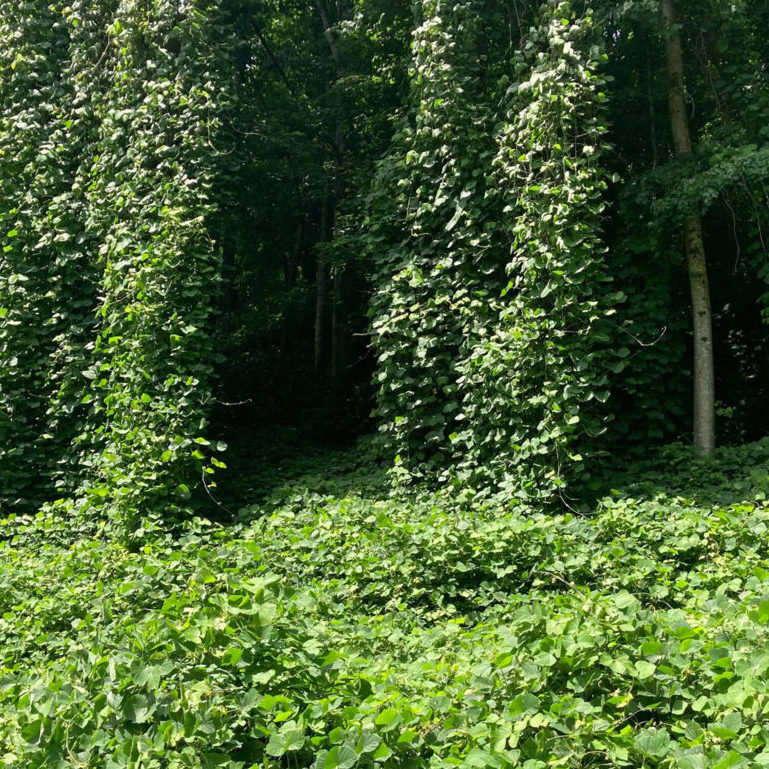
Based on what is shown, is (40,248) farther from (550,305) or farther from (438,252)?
(550,305)

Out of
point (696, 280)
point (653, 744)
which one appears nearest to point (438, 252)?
point (696, 280)

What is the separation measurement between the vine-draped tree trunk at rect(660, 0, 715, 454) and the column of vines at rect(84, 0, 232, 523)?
385 centimetres

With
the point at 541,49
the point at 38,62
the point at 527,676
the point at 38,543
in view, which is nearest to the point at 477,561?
the point at 527,676

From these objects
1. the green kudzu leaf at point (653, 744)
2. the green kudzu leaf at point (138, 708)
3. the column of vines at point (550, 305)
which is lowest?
the green kudzu leaf at point (653, 744)

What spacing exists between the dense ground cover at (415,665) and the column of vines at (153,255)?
1710 millimetres

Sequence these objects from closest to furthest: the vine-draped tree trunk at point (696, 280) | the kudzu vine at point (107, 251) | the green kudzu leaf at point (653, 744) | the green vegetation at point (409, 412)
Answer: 1. the green kudzu leaf at point (653, 744)
2. the green vegetation at point (409, 412)
3. the kudzu vine at point (107, 251)
4. the vine-draped tree trunk at point (696, 280)

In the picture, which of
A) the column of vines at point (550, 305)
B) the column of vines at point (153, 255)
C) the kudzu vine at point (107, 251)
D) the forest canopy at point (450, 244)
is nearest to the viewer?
the column of vines at point (550, 305)

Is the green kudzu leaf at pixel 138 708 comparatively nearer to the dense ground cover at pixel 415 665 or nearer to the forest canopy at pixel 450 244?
the dense ground cover at pixel 415 665

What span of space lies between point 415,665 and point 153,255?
14.0ft

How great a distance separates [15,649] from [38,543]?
2.05m

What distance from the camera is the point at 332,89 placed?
8.70 metres

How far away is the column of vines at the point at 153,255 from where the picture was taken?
533cm

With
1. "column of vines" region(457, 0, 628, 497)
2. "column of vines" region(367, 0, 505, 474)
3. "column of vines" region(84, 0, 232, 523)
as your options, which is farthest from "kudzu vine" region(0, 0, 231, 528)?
"column of vines" region(457, 0, 628, 497)

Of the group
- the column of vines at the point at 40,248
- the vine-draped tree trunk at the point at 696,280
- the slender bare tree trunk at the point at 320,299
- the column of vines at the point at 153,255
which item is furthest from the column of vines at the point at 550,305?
the slender bare tree trunk at the point at 320,299
